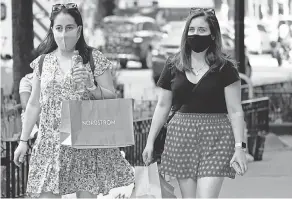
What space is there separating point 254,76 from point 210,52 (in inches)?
688

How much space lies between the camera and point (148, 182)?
6.38 m

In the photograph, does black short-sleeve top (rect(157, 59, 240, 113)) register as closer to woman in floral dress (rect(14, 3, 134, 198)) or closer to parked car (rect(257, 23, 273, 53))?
woman in floral dress (rect(14, 3, 134, 198))

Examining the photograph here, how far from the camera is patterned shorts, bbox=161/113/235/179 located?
5898 millimetres

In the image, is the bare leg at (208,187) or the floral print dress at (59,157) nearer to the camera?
the bare leg at (208,187)

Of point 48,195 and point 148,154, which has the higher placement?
point 148,154

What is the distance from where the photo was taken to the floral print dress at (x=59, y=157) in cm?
602

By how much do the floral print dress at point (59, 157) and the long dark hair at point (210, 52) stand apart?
1.59ft

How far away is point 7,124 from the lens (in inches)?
380

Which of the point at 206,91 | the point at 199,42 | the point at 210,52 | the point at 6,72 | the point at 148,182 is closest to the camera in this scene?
the point at 206,91

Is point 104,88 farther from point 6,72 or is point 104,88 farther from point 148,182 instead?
point 6,72

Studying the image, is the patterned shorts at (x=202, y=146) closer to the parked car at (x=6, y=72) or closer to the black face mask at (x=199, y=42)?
the black face mask at (x=199, y=42)

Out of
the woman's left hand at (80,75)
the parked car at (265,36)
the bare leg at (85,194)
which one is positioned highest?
the parked car at (265,36)

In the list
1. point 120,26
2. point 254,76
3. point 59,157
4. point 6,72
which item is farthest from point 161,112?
point 120,26

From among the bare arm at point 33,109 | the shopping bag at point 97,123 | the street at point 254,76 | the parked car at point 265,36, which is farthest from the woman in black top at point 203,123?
the parked car at point 265,36
